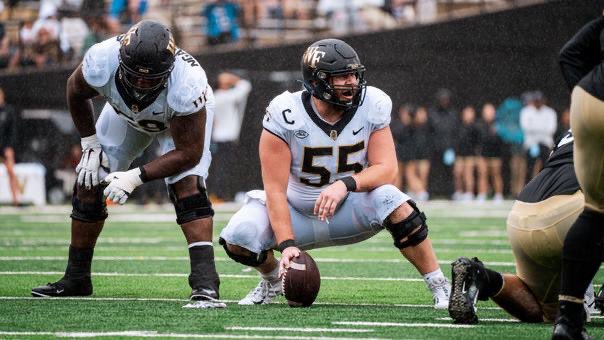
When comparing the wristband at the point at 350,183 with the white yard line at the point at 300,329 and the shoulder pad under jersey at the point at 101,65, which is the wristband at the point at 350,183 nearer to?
the white yard line at the point at 300,329

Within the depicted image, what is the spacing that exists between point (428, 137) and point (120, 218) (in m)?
6.58

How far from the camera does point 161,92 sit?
18.7ft

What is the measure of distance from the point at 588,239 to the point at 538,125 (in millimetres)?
14216

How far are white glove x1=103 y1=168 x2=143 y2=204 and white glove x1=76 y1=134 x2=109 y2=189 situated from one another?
0.96 ft

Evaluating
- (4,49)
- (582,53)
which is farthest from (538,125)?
(582,53)

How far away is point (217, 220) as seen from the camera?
1295cm

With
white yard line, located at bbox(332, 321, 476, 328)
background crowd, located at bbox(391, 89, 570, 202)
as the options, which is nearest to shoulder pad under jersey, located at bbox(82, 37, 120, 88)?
white yard line, located at bbox(332, 321, 476, 328)

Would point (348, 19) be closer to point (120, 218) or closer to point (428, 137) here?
point (428, 137)

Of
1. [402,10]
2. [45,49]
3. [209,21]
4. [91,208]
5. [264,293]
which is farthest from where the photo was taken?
[402,10]

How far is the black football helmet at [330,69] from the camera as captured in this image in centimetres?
550

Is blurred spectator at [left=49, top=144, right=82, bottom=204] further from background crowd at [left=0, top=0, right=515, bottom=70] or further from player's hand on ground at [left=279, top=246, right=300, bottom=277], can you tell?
player's hand on ground at [left=279, top=246, right=300, bottom=277]

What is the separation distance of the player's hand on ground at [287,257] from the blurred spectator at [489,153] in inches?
517

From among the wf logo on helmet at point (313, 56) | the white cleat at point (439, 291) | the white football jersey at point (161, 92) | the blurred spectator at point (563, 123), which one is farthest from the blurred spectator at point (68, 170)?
the white cleat at point (439, 291)

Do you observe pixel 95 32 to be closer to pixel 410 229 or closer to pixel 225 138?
pixel 225 138
